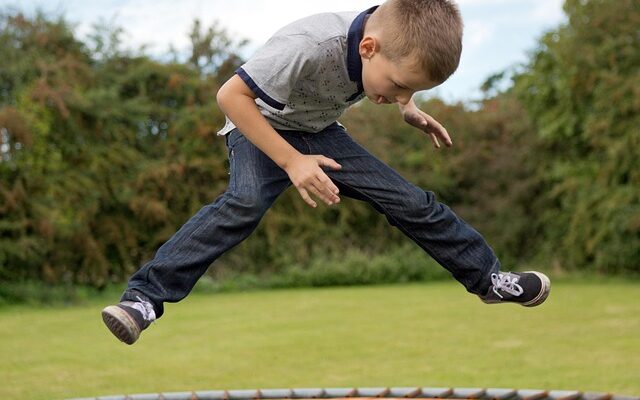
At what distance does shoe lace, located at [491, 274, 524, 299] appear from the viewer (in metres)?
2.43

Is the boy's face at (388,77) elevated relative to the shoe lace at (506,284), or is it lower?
elevated

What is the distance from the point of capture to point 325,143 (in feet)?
7.79

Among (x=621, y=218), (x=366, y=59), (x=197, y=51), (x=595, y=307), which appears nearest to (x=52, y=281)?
(x=197, y=51)

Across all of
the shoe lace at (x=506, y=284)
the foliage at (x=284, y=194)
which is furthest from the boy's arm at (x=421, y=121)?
the foliage at (x=284, y=194)

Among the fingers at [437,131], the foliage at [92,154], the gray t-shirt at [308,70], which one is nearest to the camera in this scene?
the gray t-shirt at [308,70]

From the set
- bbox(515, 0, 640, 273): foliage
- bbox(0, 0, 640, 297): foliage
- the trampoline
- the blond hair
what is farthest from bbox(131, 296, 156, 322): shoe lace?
bbox(515, 0, 640, 273): foliage

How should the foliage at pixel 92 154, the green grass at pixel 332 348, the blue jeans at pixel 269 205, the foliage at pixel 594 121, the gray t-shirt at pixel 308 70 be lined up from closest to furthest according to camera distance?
the gray t-shirt at pixel 308 70 → the blue jeans at pixel 269 205 → the green grass at pixel 332 348 → the foliage at pixel 92 154 → the foliage at pixel 594 121

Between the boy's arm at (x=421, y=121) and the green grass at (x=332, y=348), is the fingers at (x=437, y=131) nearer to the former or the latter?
the boy's arm at (x=421, y=121)

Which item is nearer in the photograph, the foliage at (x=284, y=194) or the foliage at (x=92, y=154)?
the foliage at (x=92, y=154)

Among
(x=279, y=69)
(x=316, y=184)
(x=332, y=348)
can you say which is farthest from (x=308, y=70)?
(x=332, y=348)

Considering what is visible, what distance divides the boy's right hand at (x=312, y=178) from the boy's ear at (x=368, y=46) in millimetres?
270

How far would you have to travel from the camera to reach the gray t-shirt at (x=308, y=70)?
6.86 ft

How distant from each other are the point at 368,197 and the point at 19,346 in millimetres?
4468

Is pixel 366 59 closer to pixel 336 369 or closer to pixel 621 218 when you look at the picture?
pixel 336 369
